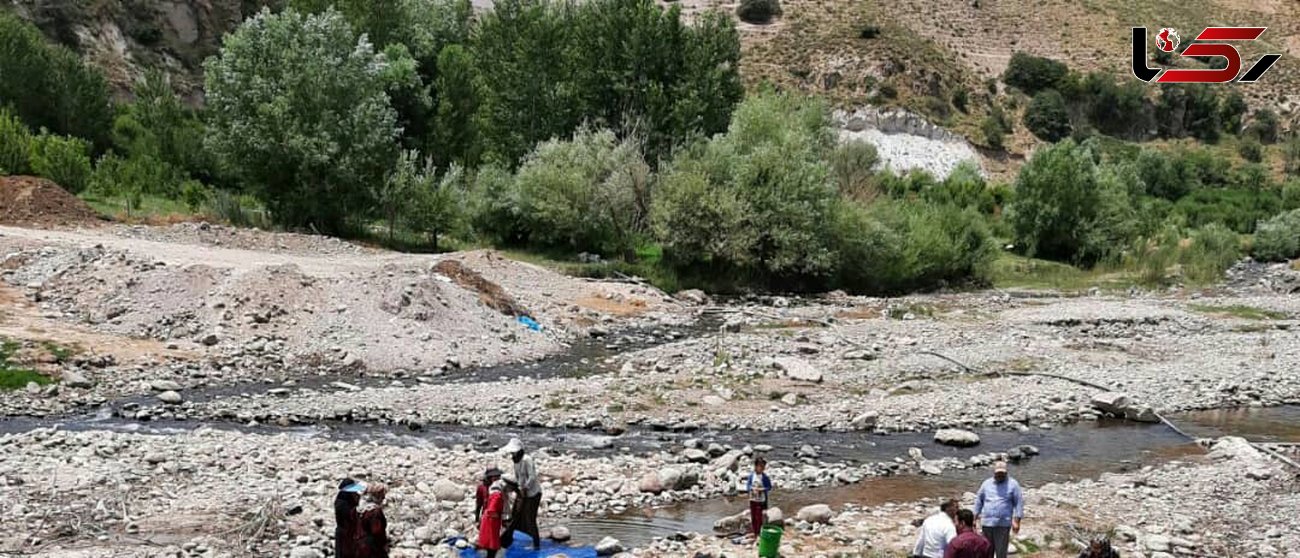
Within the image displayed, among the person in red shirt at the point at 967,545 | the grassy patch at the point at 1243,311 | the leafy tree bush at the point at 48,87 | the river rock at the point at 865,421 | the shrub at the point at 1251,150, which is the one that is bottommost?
the grassy patch at the point at 1243,311

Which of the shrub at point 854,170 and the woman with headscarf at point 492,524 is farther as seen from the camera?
the shrub at point 854,170

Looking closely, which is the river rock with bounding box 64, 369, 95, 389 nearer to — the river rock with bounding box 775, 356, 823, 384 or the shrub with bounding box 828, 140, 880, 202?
the river rock with bounding box 775, 356, 823, 384

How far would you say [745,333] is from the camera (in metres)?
33.8

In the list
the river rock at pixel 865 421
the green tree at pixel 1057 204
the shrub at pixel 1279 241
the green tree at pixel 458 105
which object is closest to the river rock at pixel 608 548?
the river rock at pixel 865 421

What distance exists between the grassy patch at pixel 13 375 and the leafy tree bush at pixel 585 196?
83.3ft

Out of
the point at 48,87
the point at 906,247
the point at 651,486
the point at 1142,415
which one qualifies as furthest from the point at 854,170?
the point at 651,486

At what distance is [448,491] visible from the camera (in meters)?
16.5

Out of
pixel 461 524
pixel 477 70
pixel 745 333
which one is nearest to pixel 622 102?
pixel 477 70

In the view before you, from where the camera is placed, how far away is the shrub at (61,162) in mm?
43000

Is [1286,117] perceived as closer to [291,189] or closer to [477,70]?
[477,70]

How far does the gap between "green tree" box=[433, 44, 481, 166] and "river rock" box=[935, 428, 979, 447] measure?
44.2m

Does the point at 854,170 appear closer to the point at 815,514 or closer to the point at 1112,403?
the point at 1112,403

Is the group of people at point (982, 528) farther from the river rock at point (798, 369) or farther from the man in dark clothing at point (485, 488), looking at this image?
the river rock at point (798, 369)

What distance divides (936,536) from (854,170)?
49384 millimetres
